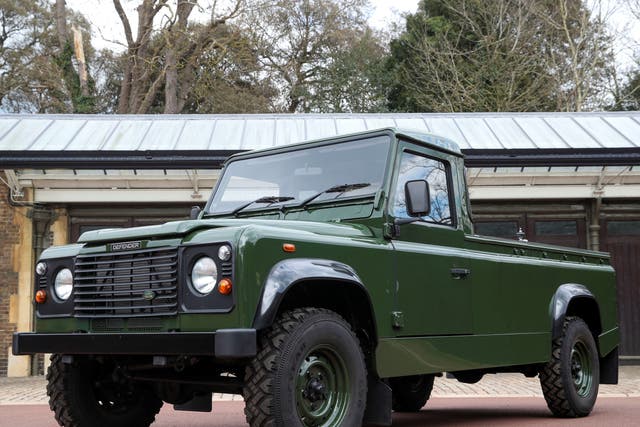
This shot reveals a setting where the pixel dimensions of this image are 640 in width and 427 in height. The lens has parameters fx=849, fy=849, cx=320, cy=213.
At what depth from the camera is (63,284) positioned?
5.81 metres

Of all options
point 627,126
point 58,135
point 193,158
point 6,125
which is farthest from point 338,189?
point 6,125

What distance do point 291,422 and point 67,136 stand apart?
13.3 m

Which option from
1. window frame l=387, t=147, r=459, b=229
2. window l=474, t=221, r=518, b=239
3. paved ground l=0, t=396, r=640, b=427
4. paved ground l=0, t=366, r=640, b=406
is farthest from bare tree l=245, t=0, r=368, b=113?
window frame l=387, t=147, r=459, b=229

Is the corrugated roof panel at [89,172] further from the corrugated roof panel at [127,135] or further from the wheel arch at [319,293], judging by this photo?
the wheel arch at [319,293]

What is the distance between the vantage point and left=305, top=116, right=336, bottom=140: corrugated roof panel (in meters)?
17.3

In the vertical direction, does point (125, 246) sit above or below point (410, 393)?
above

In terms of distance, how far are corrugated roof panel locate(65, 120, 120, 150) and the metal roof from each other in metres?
0.02

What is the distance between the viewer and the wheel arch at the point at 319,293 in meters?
4.86

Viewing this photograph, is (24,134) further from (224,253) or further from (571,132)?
(224,253)

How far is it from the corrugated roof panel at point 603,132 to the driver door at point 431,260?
408 inches

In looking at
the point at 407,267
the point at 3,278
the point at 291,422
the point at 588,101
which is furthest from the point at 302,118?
the point at 588,101

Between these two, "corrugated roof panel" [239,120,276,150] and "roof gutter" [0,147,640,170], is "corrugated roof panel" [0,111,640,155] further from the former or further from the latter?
"roof gutter" [0,147,640,170]

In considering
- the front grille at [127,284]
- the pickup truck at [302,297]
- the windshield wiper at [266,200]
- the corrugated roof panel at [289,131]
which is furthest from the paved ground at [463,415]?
the corrugated roof panel at [289,131]

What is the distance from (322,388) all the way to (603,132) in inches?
536
